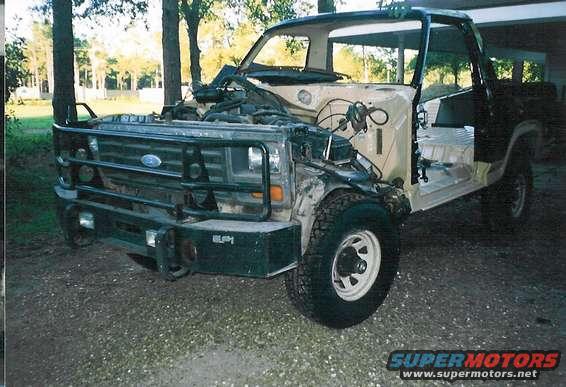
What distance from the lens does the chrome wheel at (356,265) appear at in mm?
2980

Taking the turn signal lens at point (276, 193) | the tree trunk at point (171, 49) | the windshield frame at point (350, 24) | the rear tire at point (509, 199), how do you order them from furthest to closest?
the tree trunk at point (171, 49) < the rear tire at point (509, 199) < the windshield frame at point (350, 24) < the turn signal lens at point (276, 193)

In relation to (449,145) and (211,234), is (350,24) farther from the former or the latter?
(211,234)

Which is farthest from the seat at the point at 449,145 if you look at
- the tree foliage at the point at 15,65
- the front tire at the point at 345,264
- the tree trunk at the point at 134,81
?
the tree trunk at the point at 134,81

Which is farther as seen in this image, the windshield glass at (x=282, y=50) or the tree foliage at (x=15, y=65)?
the tree foliage at (x=15, y=65)

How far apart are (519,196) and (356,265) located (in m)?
2.98

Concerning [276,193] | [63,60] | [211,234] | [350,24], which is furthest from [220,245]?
[63,60]

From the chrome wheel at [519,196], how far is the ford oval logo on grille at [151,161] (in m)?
3.79

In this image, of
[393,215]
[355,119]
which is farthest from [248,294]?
[355,119]

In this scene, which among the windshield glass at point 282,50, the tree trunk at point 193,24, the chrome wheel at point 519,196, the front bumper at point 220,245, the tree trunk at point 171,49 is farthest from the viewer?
the tree trunk at point 193,24

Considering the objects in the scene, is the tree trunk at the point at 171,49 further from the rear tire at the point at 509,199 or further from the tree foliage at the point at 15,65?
the rear tire at the point at 509,199

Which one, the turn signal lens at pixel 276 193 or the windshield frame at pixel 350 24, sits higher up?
the windshield frame at pixel 350 24

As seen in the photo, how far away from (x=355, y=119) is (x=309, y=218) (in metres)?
0.85

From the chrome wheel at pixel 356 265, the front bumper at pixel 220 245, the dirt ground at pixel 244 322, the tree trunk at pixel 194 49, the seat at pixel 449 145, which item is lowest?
the dirt ground at pixel 244 322

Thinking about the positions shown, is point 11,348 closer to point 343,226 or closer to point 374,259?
point 343,226
